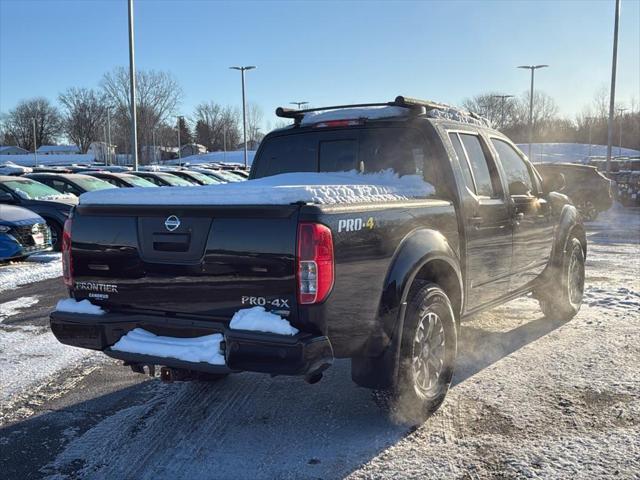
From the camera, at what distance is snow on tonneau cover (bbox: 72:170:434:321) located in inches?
123

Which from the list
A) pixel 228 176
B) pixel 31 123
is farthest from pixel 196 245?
pixel 31 123

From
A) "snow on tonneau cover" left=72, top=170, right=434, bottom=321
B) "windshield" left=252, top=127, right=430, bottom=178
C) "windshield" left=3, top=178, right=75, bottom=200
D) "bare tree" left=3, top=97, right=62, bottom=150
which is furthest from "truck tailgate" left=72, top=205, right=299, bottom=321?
"bare tree" left=3, top=97, right=62, bottom=150

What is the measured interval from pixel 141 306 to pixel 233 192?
2.86 feet

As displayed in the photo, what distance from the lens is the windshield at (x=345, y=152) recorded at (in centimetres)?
456

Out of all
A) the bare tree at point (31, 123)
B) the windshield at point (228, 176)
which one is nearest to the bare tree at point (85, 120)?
the bare tree at point (31, 123)

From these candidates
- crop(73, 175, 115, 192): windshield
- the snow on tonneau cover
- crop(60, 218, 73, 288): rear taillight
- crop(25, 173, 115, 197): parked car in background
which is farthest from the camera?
crop(73, 175, 115, 192): windshield

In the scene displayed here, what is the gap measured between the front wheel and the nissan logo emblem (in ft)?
4.87

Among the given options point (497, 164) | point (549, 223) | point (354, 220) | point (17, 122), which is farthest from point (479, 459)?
point (17, 122)

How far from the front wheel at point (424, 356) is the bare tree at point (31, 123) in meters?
127

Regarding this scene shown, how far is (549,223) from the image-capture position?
5.94 metres

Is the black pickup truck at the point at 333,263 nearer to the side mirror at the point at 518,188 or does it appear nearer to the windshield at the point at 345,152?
the windshield at the point at 345,152

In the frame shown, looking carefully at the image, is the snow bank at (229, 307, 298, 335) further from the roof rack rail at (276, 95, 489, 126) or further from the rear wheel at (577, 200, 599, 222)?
the rear wheel at (577, 200, 599, 222)

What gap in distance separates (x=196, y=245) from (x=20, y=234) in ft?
27.6

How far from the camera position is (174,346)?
10.9ft
